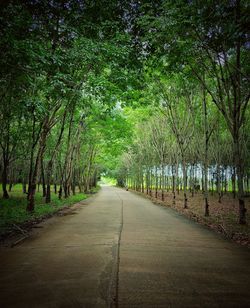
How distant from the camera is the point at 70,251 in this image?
6.65 m

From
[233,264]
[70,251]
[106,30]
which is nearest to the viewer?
[233,264]

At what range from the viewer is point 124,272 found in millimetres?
5047

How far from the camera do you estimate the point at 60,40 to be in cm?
1095

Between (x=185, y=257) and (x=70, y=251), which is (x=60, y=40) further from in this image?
(x=185, y=257)

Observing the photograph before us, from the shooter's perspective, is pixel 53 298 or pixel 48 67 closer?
pixel 53 298

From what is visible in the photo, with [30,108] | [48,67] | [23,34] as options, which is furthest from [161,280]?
[23,34]

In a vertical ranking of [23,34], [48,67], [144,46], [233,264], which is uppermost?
[144,46]

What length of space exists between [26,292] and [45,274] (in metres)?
0.84

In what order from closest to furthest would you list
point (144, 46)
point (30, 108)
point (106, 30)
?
point (30, 108) < point (106, 30) < point (144, 46)

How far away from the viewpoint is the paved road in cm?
390

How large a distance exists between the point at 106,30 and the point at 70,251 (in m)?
8.63

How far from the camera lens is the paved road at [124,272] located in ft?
12.8

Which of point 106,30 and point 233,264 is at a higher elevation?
point 106,30

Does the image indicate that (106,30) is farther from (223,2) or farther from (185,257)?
(185,257)
